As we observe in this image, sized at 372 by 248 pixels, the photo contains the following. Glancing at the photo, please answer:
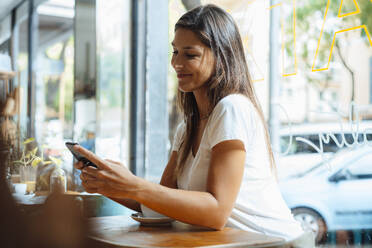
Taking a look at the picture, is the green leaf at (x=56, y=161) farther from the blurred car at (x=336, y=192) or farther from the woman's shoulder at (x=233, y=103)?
the woman's shoulder at (x=233, y=103)

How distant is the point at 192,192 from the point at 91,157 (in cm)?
27

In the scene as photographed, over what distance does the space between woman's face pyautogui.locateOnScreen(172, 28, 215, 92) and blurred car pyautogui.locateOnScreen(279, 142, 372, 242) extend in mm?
1297

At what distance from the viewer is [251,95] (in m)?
1.38

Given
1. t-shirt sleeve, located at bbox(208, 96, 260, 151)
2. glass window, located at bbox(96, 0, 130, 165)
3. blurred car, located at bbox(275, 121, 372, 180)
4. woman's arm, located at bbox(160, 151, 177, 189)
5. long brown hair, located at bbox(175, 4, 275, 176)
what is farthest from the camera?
glass window, located at bbox(96, 0, 130, 165)

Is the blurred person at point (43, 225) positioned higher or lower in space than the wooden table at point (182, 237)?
higher

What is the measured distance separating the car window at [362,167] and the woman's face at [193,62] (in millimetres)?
1388

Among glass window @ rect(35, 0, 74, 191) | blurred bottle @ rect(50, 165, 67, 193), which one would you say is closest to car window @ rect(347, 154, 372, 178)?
glass window @ rect(35, 0, 74, 191)

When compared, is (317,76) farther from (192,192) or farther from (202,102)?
(192,192)

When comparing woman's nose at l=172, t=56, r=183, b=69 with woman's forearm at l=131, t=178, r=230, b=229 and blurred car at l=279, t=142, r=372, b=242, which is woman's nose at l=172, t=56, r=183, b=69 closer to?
woman's forearm at l=131, t=178, r=230, b=229

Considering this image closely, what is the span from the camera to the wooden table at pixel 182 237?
1.00 metres

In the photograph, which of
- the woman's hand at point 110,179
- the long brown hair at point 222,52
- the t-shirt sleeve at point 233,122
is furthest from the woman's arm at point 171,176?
the woman's hand at point 110,179

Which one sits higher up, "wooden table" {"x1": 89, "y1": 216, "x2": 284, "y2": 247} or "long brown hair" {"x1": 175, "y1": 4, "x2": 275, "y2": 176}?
"long brown hair" {"x1": 175, "y1": 4, "x2": 275, "y2": 176}

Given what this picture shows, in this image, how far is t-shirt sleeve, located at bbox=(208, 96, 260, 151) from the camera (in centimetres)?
121

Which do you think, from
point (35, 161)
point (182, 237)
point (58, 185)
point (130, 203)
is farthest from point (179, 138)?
point (35, 161)
